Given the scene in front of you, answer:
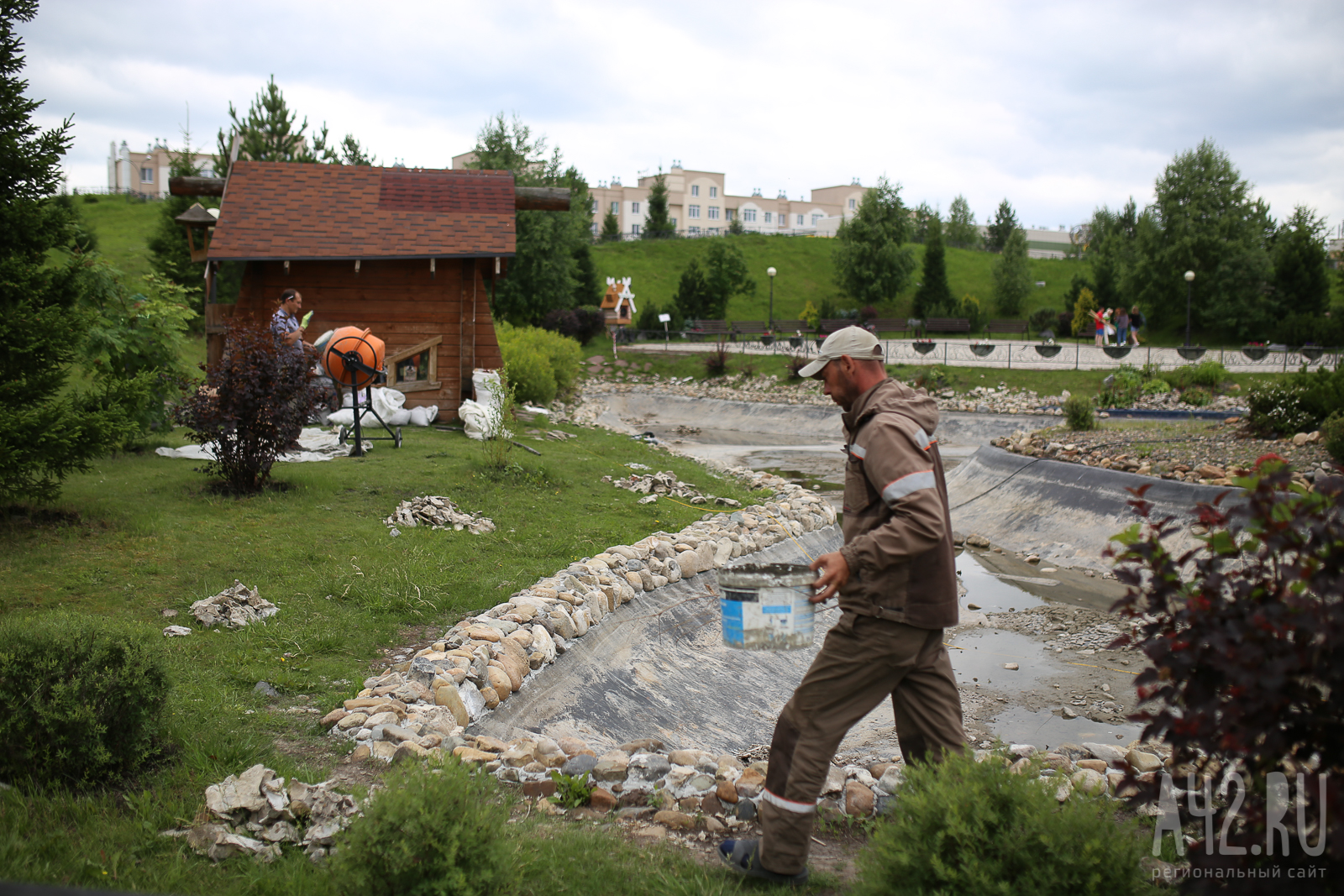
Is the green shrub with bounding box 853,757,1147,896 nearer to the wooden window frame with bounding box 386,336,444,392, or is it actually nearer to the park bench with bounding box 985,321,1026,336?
the wooden window frame with bounding box 386,336,444,392

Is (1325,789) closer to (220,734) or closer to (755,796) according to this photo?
(755,796)

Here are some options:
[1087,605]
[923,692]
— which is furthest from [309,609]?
[1087,605]

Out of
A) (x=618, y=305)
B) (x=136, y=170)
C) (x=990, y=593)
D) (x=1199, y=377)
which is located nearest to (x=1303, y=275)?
(x=1199, y=377)

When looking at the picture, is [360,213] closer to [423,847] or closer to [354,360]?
[354,360]

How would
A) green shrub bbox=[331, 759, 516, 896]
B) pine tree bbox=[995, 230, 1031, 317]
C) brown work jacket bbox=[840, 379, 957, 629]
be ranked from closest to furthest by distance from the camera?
green shrub bbox=[331, 759, 516, 896] → brown work jacket bbox=[840, 379, 957, 629] → pine tree bbox=[995, 230, 1031, 317]

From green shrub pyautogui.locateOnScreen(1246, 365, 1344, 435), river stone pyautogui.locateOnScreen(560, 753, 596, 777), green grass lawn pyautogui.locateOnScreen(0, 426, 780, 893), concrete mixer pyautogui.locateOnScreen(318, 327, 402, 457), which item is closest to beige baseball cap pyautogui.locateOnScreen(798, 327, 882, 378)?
green grass lawn pyautogui.locateOnScreen(0, 426, 780, 893)

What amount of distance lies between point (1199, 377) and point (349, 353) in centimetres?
2292

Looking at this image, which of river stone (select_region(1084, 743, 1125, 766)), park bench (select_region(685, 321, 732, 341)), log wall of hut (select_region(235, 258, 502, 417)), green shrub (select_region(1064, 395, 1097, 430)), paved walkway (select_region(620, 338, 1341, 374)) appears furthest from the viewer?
park bench (select_region(685, 321, 732, 341))

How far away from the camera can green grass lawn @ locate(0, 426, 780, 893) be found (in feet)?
10.9

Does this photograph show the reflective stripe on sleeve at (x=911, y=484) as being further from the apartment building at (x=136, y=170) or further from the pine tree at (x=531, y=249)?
the apartment building at (x=136, y=170)

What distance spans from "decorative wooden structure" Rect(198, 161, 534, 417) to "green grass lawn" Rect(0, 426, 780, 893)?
5.76 metres

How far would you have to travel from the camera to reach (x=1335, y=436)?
11.5 metres

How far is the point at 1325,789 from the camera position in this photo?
6.58 feet

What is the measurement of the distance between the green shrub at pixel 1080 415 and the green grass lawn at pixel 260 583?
25.7 feet
